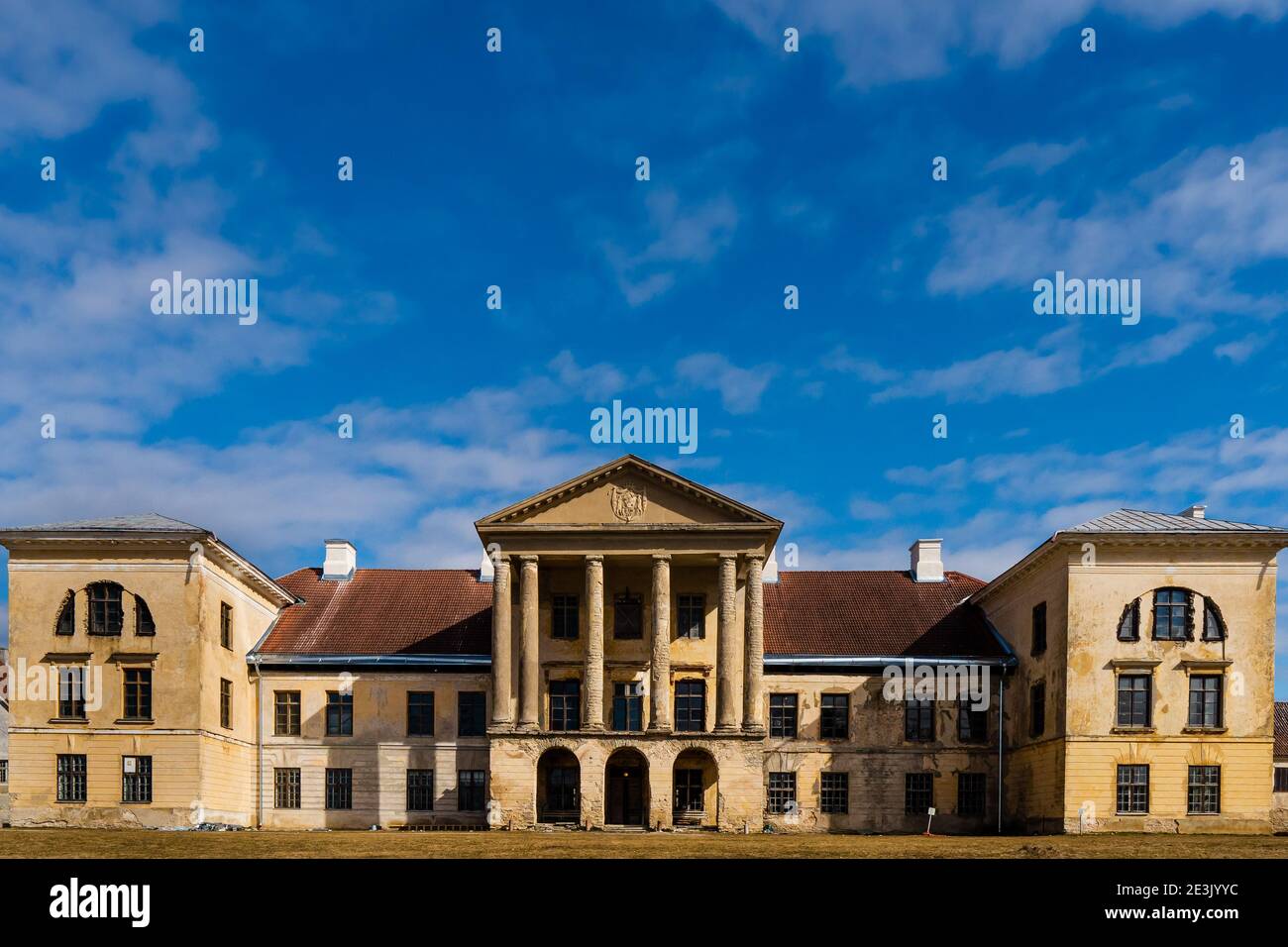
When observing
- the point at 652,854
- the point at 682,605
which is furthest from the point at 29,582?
the point at 652,854

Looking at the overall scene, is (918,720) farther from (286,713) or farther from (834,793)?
(286,713)

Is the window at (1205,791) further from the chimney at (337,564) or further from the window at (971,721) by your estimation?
the chimney at (337,564)

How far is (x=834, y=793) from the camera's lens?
48875 millimetres

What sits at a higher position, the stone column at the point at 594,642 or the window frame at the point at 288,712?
the stone column at the point at 594,642

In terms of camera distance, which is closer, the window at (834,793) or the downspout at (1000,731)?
the downspout at (1000,731)

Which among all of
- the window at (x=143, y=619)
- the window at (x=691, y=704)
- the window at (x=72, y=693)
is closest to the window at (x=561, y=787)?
the window at (x=691, y=704)

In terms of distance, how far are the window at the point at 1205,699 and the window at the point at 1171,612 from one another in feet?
5.74

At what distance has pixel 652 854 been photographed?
1073 inches

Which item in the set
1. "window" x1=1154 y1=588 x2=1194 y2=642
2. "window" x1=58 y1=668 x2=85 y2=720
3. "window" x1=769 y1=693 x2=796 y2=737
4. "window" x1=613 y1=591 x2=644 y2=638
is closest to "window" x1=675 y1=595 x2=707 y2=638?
"window" x1=613 y1=591 x2=644 y2=638

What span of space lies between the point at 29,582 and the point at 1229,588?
43229 mm

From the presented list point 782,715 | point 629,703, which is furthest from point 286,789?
point 782,715

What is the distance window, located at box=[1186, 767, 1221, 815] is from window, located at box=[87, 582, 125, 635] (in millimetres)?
38654

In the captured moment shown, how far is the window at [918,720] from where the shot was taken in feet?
161
